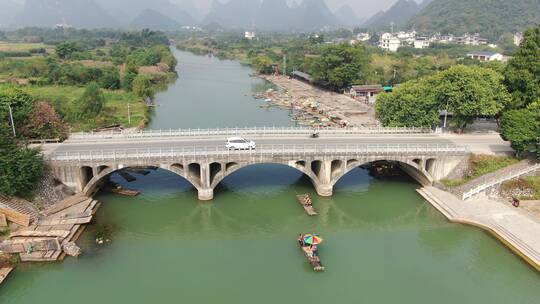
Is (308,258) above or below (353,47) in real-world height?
below

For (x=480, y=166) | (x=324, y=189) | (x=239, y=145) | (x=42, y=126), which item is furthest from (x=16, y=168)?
(x=480, y=166)

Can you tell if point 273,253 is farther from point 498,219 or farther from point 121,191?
point 498,219

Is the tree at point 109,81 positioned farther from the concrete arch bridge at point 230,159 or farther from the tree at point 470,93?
the tree at point 470,93

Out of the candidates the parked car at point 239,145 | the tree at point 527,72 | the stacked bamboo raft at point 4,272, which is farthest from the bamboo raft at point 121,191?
the tree at point 527,72

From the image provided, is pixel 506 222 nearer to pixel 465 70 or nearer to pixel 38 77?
pixel 465 70

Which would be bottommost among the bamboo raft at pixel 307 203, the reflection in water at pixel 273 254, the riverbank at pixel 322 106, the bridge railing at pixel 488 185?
the reflection in water at pixel 273 254

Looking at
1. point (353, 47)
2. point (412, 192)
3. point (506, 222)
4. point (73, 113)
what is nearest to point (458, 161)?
point (412, 192)
